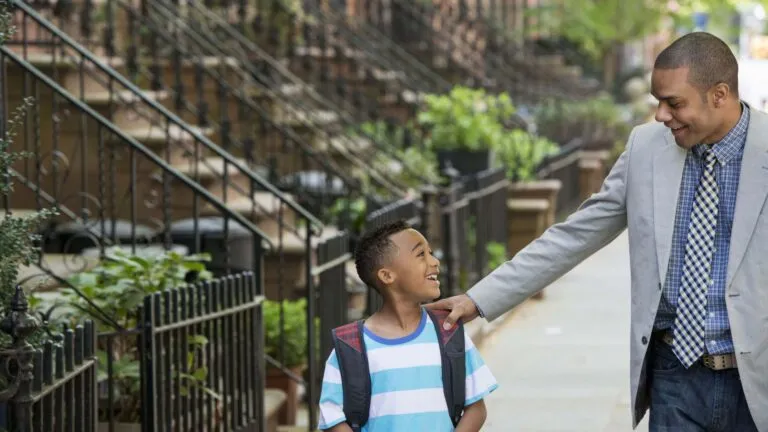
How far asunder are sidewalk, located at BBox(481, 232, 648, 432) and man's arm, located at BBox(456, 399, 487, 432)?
3.97 meters

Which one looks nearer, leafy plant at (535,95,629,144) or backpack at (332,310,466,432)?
backpack at (332,310,466,432)

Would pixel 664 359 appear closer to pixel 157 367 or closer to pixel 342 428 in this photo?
pixel 342 428

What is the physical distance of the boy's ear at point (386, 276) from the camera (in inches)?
165

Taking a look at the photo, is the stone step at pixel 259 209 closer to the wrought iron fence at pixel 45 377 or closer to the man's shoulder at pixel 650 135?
the wrought iron fence at pixel 45 377

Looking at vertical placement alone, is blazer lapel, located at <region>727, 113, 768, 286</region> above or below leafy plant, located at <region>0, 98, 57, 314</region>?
above

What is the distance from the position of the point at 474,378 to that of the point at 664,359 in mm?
570

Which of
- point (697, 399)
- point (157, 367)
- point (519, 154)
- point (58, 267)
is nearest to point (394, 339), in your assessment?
point (697, 399)

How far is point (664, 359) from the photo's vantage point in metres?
4.41

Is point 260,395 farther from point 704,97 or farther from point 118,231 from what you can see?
point 704,97

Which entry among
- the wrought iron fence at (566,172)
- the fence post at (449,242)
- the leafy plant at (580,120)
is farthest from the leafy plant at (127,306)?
the leafy plant at (580,120)

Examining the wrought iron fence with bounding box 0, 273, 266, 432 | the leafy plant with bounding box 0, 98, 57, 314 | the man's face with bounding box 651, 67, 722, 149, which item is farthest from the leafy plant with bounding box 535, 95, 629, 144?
the man's face with bounding box 651, 67, 722, 149

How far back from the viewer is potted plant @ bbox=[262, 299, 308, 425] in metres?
8.68

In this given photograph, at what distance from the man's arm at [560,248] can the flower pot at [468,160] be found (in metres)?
9.53

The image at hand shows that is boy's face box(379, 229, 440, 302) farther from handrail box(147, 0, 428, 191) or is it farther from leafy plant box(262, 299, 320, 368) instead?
handrail box(147, 0, 428, 191)
